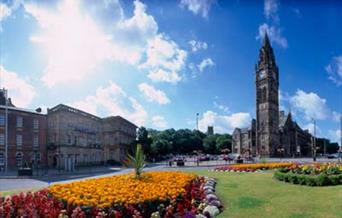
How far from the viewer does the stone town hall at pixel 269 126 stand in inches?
4604

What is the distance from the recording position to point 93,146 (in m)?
81.9

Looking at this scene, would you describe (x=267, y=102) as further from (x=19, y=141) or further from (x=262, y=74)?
(x=19, y=141)

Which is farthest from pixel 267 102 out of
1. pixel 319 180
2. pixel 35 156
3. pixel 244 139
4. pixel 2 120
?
pixel 319 180

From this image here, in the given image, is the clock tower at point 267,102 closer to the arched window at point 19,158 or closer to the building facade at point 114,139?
the building facade at point 114,139

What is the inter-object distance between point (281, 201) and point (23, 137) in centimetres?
5348

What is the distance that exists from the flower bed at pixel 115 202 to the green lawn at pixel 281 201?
99cm

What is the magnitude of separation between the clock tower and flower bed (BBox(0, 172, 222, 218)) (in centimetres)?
10533

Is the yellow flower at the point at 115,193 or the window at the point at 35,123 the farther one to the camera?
the window at the point at 35,123

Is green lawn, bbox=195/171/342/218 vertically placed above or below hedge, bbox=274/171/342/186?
below

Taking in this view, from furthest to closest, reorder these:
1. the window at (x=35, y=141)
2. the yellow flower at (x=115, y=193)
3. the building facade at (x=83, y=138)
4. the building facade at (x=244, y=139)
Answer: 1. the building facade at (x=244, y=139)
2. the building facade at (x=83, y=138)
3. the window at (x=35, y=141)
4. the yellow flower at (x=115, y=193)

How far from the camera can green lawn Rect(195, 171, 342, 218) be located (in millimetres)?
11227

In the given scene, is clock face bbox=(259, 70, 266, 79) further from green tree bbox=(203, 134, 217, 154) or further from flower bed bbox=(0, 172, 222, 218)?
flower bed bbox=(0, 172, 222, 218)

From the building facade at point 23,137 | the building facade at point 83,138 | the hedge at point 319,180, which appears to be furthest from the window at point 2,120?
the hedge at point 319,180

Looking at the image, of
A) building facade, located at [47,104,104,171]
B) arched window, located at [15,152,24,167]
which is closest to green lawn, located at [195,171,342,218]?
building facade, located at [47,104,104,171]
